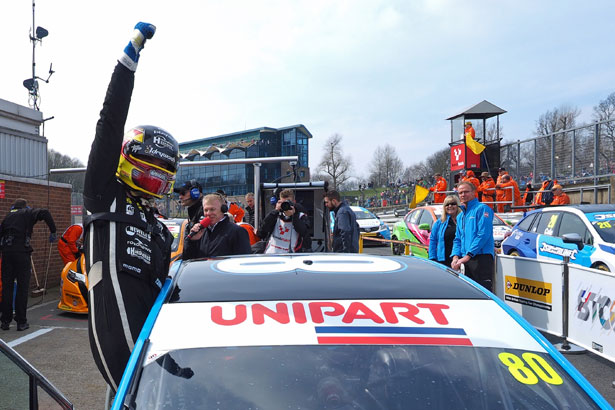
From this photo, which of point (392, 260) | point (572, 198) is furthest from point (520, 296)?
point (572, 198)

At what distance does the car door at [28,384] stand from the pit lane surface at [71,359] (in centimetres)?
198

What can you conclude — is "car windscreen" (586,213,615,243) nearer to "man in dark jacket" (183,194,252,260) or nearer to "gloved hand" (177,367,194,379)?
"man in dark jacket" (183,194,252,260)

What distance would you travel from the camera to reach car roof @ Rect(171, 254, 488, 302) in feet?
5.85

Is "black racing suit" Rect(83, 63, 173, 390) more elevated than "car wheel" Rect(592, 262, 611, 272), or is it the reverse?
"black racing suit" Rect(83, 63, 173, 390)

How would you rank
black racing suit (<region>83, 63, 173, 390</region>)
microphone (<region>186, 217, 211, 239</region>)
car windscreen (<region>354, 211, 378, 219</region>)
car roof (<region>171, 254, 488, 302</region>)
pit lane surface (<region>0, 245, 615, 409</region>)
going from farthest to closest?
car windscreen (<region>354, 211, 378, 219</region>) < pit lane surface (<region>0, 245, 615, 409</region>) < microphone (<region>186, 217, 211, 239</region>) < black racing suit (<region>83, 63, 173, 390</region>) < car roof (<region>171, 254, 488, 302</region>)

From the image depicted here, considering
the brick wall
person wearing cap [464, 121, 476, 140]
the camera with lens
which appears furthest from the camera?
person wearing cap [464, 121, 476, 140]

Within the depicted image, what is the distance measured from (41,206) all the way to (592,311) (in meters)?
9.55

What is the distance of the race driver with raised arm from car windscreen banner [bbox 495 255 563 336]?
15.5 ft

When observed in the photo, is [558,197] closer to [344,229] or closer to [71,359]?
[344,229]

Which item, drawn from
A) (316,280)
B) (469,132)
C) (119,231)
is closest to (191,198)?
(119,231)

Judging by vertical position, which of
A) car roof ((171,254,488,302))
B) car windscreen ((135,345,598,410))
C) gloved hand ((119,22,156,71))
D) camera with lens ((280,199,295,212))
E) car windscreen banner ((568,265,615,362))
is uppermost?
gloved hand ((119,22,156,71))

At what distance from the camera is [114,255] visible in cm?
213

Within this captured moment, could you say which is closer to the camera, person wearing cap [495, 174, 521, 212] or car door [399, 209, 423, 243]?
car door [399, 209, 423, 243]

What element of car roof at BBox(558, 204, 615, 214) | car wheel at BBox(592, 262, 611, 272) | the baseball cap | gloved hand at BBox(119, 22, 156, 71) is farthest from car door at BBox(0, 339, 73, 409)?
car roof at BBox(558, 204, 615, 214)
